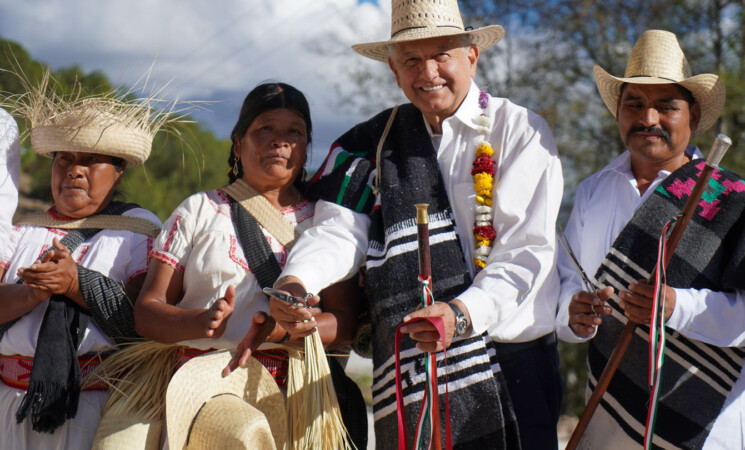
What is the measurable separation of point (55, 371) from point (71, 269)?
1.42ft

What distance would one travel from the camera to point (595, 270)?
338 cm

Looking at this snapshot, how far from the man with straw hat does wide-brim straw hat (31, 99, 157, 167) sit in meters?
0.10

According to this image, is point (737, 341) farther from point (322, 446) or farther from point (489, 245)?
point (322, 446)

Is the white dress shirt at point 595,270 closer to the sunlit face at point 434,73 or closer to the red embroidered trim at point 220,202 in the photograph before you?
the sunlit face at point 434,73

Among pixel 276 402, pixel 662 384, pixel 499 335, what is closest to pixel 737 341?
pixel 662 384

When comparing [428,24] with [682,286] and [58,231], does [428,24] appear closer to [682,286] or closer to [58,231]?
[682,286]

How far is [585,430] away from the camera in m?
3.21

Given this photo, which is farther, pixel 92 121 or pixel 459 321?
pixel 92 121

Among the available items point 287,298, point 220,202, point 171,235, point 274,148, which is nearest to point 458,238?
point 287,298

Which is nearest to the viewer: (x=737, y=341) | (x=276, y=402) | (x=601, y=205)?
(x=737, y=341)

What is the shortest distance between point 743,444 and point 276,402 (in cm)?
184

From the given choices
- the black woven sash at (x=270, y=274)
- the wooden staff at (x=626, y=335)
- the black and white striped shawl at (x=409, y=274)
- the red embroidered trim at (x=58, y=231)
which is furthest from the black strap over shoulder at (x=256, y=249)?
the wooden staff at (x=626, y=335)

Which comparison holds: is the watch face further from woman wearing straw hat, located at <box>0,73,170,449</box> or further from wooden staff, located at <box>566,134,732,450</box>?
woman wearing straw hat, located at <box>0,73,170,449</box>

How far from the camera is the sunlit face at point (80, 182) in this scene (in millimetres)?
3729
